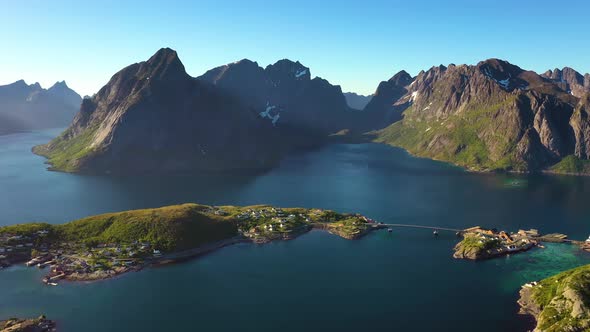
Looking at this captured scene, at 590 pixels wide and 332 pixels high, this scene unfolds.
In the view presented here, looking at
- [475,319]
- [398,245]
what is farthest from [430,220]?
[475,319]

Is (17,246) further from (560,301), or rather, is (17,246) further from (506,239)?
(506,239)

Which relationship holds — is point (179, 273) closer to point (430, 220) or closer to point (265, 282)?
point (265, 282)

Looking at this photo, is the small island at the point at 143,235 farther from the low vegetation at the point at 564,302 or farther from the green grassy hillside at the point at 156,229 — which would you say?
the low vegetation at the point at 564,302

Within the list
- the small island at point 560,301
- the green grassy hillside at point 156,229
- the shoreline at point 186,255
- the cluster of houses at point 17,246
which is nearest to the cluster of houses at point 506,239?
the small island at point 560,301

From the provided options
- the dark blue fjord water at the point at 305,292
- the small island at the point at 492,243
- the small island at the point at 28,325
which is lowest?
the small island at the point at 28,325

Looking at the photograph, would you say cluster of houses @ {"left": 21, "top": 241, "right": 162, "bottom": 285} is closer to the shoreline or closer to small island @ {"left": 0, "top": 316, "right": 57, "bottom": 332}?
the shoreline

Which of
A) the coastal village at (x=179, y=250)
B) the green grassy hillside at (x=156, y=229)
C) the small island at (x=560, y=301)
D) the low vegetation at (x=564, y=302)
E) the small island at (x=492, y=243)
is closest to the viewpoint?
the low vegetation at (x=564, y=302)
